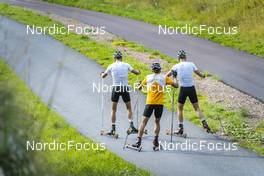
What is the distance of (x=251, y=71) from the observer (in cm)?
2256

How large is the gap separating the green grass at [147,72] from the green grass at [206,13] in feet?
14.6

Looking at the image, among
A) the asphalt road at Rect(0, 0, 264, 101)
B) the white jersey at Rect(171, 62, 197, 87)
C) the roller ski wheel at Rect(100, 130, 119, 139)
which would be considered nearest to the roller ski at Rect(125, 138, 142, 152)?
the roller ski wheel at Rect(100, 130, 119, 139)

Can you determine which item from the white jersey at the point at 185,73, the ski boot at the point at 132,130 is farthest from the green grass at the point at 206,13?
the ski boot at the point at 132,130

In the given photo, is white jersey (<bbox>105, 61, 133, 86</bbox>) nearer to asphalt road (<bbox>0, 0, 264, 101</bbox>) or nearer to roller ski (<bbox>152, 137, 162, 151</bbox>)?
roller ski (<bbox>152, 137, 162, 151</bbox>)

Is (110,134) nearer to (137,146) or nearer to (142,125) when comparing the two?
(137,146)

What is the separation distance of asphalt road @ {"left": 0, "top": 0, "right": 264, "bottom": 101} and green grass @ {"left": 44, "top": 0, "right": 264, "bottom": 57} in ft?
2.56

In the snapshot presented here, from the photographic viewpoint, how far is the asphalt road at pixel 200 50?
69.6 feet

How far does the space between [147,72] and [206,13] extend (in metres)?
11.0

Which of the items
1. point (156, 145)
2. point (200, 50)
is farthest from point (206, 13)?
point (156, 145)

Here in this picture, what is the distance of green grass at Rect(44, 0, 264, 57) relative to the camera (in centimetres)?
2710

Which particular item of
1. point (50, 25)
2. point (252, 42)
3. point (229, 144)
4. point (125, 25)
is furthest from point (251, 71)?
point (50, 25)

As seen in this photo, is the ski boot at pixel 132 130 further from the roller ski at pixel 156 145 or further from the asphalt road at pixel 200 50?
the asphalt road at pixel 200 50

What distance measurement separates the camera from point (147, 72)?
21.8m

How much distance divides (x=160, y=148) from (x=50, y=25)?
18749 millimetres
